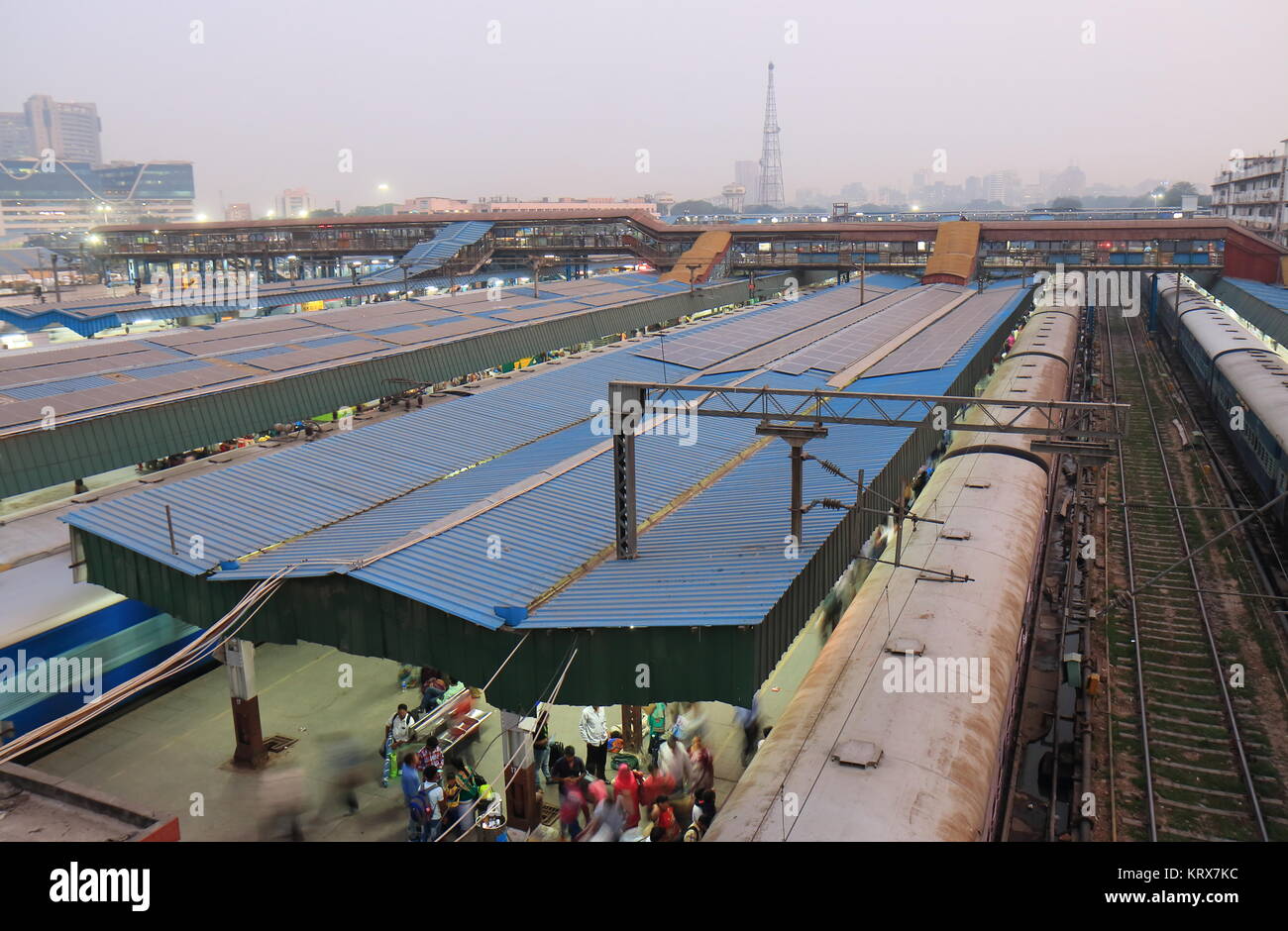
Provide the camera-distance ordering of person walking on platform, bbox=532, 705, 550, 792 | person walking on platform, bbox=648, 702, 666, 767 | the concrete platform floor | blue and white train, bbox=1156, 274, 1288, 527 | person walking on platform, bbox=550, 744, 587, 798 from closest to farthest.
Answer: person walking on platform, bbox=550, 744, 587, 798, the concrete platform floor, person walking on platform, bbox=532, 705, 550, 792, person walking on platform, bbox=648, 702, 666, 767, blue and white train, bbox=1156, 274, 1288, 527

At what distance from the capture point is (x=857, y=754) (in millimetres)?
10539

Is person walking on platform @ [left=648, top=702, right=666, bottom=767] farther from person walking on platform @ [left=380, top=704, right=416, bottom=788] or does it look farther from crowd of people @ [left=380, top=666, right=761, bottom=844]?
person walking on platform @ [left=380, top=704, right=416, bottom=788]

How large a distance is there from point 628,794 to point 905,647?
454cm

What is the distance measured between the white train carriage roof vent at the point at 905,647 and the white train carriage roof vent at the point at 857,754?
237cm

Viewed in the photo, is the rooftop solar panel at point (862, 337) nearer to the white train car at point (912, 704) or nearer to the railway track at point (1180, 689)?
the white train car at point (912, 704)

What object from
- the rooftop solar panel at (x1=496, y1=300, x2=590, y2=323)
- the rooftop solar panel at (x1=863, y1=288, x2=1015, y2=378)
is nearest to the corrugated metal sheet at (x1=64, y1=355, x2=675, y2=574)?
the rooftop solar panel at (x1=863, y1=288, x2=1015, y2=378)

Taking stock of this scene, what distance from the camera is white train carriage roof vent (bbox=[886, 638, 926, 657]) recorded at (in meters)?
12.9

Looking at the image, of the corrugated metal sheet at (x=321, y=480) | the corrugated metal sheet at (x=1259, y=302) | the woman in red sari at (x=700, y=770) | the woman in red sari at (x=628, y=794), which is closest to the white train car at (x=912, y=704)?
the woman in red sari at (x=700, y=770)

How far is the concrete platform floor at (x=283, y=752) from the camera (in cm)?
1407

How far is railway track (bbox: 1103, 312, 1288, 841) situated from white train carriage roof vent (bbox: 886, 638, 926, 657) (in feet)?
11.7

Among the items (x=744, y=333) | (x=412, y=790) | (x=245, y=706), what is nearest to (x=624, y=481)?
(x=412, y=790)

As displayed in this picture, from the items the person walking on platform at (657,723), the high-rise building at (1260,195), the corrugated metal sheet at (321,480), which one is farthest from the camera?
the high-rise building at (1260,195)

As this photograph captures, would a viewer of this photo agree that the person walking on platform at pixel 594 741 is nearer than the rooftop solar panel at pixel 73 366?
Yes

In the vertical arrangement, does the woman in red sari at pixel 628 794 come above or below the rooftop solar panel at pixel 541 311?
below
